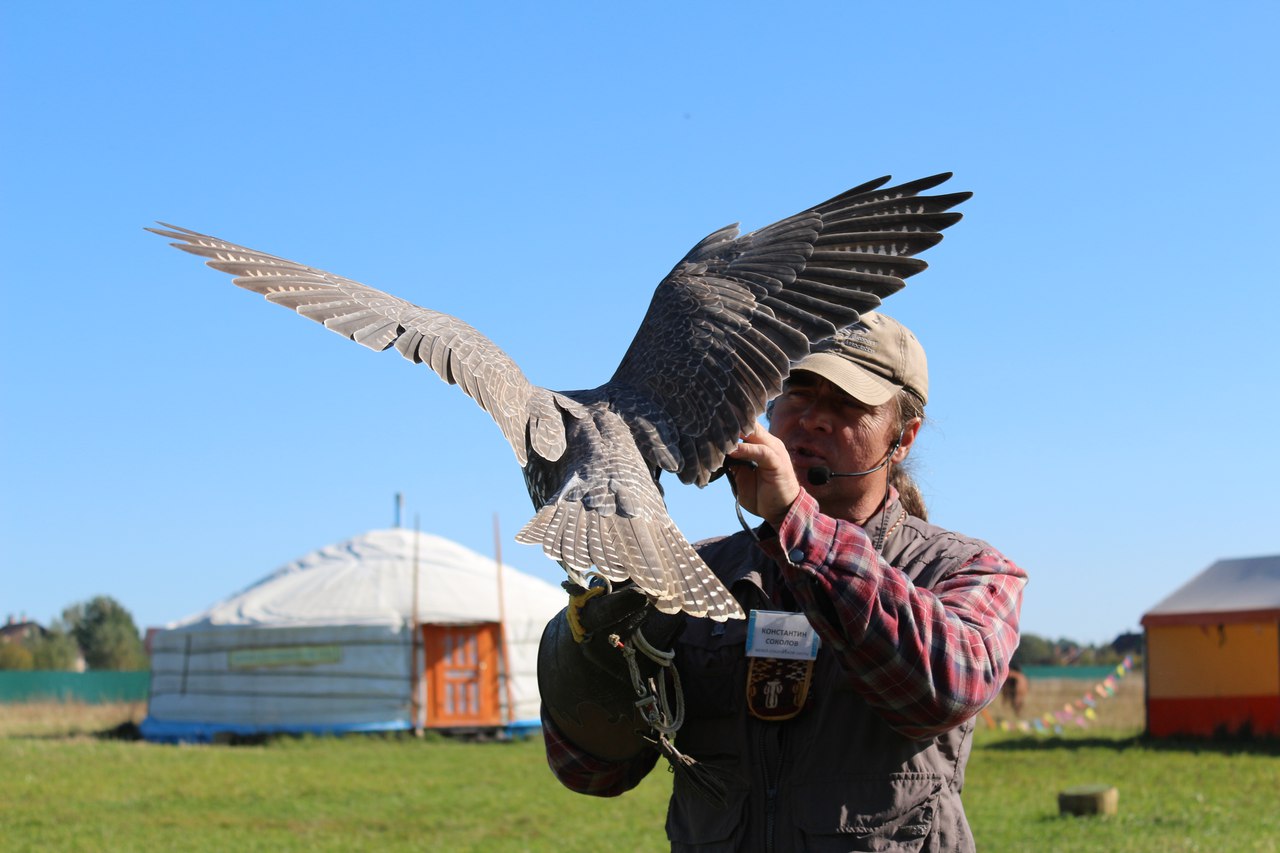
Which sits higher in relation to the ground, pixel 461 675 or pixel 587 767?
pixel 587 767

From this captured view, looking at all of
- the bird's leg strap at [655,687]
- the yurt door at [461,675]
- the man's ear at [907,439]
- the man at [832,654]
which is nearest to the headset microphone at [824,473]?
the man at [832,654]

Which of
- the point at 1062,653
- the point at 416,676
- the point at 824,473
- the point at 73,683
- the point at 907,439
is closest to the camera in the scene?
the point at 824,473

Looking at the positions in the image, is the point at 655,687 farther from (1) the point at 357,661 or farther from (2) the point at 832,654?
(1) the point at 357,661

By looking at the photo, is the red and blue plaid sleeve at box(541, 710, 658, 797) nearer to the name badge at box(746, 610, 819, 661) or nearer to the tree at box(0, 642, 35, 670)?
the name badge at box(746, 610, 819, 661)

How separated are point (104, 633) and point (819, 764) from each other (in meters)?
54.7

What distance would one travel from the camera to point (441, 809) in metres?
10.8

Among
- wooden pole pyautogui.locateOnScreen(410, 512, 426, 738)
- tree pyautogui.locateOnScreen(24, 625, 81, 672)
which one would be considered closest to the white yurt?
wooden pole pyautogui.locateOnScreen(410, 512, 426, 738)

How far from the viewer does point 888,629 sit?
2.19 metres

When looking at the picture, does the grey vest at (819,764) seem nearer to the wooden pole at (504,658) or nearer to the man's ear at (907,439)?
the man's ear at (907,439)

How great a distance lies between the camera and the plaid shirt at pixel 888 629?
2197 mm

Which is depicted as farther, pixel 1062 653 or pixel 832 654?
pixel 1062 653

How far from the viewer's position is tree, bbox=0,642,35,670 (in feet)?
152

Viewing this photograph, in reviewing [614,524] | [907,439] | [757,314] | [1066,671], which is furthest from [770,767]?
[1066,671]

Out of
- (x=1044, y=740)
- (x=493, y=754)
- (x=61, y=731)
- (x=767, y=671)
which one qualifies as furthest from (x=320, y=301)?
(x=61, y=731)
